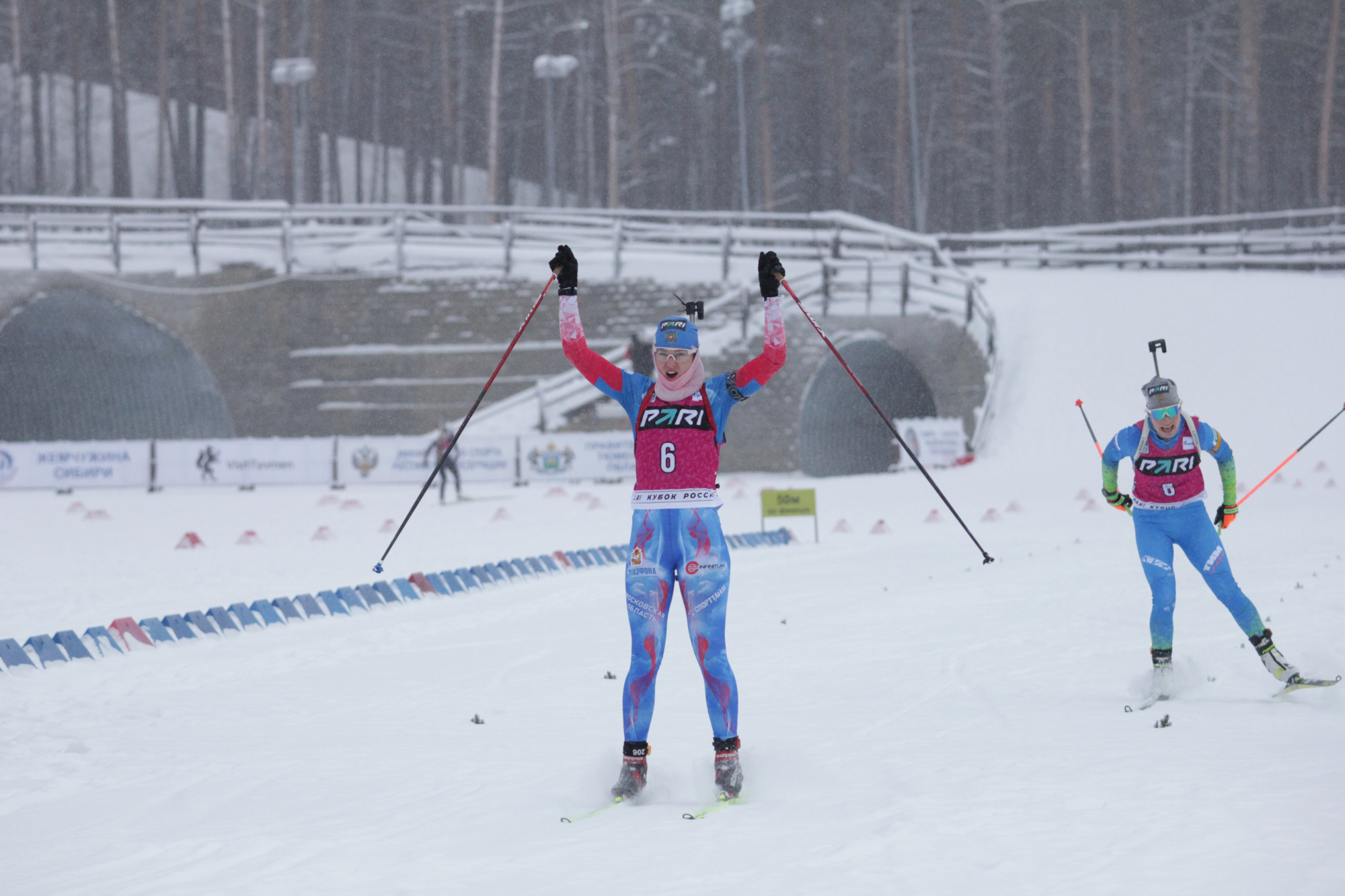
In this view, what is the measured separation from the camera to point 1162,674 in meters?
8.41

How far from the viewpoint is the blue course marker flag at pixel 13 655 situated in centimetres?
946

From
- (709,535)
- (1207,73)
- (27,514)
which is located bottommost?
(27,514)

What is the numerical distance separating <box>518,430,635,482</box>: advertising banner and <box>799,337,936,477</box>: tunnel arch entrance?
448 cm

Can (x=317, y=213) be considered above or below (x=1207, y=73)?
below

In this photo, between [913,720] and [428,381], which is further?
[428,381]

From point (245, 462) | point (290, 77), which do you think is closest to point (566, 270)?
point (245, 462)

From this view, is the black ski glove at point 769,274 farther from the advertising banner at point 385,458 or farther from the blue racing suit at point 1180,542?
the advertising banner at point 385,458

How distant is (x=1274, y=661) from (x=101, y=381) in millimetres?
31316

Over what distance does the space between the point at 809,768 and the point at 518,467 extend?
21811mm

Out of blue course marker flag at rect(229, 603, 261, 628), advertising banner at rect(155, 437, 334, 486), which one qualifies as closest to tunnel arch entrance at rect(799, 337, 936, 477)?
advertising banner at rect(155, 437, 334, 486)

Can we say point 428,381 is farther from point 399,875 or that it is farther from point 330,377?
point 399,875

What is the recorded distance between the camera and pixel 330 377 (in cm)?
3138

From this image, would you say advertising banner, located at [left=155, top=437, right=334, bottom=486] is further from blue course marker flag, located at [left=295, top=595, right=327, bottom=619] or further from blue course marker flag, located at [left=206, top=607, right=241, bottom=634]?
blue course marker flag, located at [left=206, top=607, right=241, bottom=634]

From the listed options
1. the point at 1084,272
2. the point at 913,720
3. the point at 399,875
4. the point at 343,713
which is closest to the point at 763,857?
the point at 399,875
